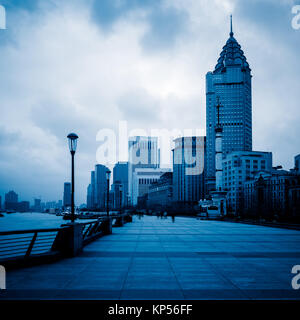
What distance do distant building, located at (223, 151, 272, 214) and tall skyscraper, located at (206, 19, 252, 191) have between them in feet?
123

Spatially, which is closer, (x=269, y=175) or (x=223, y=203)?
(x=223, y=203)

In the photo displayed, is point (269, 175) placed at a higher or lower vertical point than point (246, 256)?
higher

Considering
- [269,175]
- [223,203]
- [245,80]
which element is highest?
[245,80]

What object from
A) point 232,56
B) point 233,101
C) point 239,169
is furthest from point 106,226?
point 232,56

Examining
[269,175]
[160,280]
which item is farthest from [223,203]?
[160,280]

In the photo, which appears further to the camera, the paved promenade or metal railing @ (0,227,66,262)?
metal railing @ (0,227,66,262)

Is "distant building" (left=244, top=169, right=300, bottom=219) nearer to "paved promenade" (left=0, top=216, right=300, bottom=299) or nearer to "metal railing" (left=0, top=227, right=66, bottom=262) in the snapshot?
"metal railing" (left=0, top=227, right=66, bottom=262)

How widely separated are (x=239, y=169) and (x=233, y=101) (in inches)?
2614

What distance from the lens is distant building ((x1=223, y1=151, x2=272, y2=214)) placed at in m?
140

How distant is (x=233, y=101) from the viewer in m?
191

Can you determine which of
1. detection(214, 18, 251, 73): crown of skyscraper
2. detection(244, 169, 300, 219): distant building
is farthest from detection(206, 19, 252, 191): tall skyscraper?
detection(244, 169, 300, 219): distant building

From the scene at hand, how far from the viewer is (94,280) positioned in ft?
26.9

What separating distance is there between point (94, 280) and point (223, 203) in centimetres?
7309
